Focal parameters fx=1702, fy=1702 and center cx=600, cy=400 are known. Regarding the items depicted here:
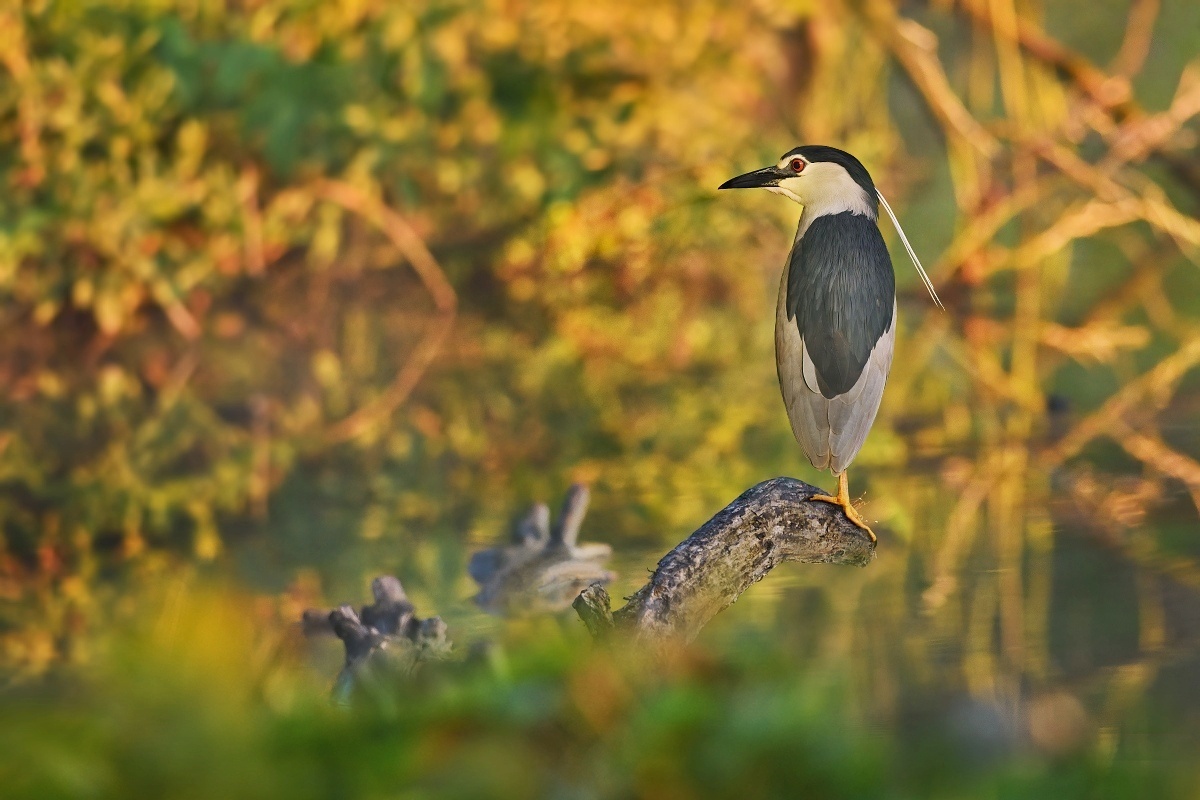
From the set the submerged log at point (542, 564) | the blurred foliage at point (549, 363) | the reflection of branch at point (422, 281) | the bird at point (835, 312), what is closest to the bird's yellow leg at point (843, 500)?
the bird at point (835, 312)

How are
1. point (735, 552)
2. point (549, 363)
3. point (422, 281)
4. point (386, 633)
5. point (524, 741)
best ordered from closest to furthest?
point (524, 741) → point (735, 552) → point (386, 633) → point (549, 363) → point (422, 281)

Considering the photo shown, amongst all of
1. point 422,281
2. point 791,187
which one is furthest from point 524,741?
point 422,281

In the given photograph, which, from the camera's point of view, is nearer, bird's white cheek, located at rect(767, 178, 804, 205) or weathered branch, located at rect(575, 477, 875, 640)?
weathered branch, located at rect(575, 477, 875, 640)

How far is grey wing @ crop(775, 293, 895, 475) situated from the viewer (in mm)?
1626

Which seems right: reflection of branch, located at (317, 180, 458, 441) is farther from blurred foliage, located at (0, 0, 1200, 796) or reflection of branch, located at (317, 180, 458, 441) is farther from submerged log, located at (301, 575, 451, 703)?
submerged log, located at (301, 575, 451, 703)

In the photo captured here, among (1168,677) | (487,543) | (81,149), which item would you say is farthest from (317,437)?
(1168,677)

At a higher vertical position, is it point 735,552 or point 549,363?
point 549,363

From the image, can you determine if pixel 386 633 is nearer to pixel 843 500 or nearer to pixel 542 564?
pixel 843 500

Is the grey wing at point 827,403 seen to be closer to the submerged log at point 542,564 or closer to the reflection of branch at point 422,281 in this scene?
the submerged log at point 542,564

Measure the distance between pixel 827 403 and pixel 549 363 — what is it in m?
3.16

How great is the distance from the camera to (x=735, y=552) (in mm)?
1521

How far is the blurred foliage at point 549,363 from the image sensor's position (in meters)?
0.75

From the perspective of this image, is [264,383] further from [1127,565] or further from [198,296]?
[1127,565]

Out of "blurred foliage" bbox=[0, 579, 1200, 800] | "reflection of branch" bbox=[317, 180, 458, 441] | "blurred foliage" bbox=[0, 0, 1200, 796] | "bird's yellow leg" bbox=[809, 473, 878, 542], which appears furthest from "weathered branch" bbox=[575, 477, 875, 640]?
"reflection of branch" bbox=[317, 180, 458, 441]
